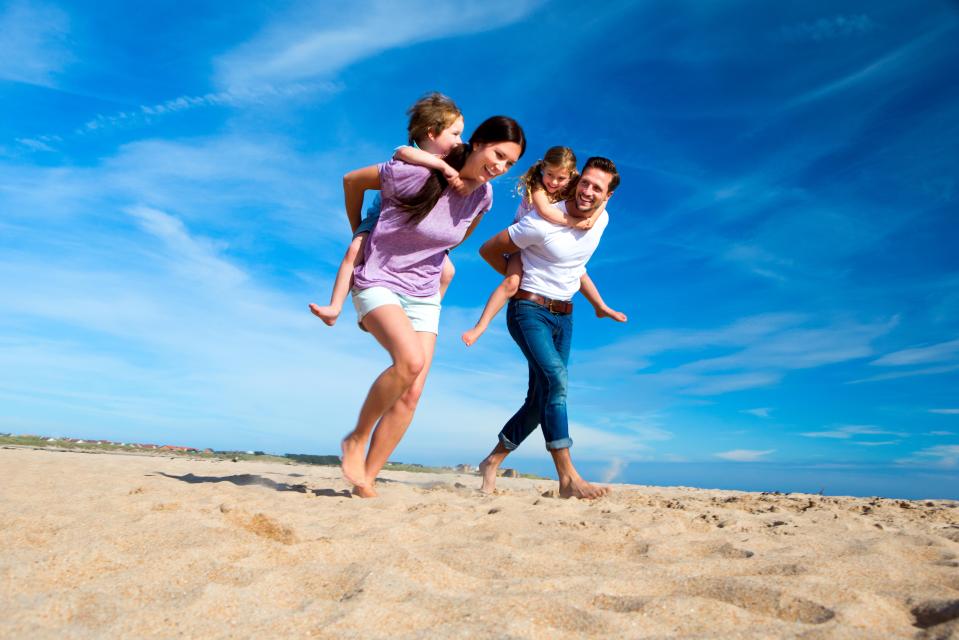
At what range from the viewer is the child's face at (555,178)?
15.2 feet

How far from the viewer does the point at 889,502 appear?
5.03 meters

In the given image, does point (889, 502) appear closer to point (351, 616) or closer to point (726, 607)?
point (726, 607)

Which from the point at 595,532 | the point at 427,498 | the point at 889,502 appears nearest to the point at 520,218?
the point at 427,498

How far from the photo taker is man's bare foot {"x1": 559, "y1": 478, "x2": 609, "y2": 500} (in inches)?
171

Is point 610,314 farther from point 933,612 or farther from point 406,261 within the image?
point 933,612

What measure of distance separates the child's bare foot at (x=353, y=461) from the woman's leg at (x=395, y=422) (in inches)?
2.6

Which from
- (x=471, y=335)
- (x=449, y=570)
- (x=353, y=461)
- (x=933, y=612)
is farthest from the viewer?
(x=471, y=335)

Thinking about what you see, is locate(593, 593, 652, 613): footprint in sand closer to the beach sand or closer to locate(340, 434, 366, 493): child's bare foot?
the beach sand

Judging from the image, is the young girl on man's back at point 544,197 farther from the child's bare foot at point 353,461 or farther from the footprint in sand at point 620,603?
the footprint in sand at point 620,603

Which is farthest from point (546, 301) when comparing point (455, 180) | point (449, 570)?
point (449, 570)

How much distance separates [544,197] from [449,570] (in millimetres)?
2921

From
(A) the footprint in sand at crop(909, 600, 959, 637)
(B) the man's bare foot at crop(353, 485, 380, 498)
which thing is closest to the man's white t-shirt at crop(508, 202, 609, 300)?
(B) the man's bare foot at crop(353, 485, 380, 498)

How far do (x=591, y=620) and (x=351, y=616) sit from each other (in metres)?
0.65

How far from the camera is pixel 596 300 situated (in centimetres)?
527
